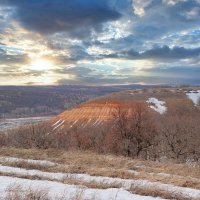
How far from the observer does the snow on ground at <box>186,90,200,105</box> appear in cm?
17918

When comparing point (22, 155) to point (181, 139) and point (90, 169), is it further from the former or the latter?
point (181, 139)

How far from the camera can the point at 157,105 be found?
175 metres

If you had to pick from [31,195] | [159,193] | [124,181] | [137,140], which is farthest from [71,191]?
[137,140]

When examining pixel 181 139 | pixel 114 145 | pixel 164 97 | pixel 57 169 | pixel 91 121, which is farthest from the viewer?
pixel 164 97

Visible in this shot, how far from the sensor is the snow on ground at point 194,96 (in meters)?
179

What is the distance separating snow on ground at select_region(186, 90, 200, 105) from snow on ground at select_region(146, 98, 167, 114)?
1608 centimetres

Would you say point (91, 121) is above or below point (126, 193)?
below

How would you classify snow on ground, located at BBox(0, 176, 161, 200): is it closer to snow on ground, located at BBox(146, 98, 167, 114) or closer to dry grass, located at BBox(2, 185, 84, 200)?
dry grass, located at BBox(2, 185, 84, 200)

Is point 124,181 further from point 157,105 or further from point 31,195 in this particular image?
point 157,105

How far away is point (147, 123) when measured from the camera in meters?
57.9

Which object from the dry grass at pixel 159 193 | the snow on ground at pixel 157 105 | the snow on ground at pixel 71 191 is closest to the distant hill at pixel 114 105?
the snow on ground at pixel 157 105

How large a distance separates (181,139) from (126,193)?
2471 inches

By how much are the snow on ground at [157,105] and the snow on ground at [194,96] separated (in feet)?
52.8

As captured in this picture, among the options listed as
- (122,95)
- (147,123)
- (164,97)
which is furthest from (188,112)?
(147,123)
